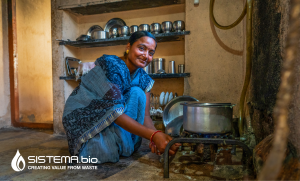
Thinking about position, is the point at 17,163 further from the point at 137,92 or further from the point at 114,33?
the point at 114,33

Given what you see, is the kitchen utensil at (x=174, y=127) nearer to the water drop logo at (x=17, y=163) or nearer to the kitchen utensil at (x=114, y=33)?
the water drop logo at (x=17, y=163)

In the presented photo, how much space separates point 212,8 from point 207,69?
0.81 metres

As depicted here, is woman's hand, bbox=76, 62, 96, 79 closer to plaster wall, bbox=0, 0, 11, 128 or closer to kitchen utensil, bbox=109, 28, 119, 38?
kitchen utensil, bbox=109, 28, 119, 38

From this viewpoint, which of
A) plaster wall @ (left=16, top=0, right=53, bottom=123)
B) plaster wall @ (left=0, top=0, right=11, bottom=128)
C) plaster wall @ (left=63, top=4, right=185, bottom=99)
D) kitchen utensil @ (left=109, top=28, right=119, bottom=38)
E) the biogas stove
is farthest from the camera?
plaster wall @ (left=16, top=0, right=53, bottom=123)

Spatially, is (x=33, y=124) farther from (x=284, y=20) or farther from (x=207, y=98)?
(x=284, y=20)

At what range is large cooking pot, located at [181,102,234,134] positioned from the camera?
1.29 m

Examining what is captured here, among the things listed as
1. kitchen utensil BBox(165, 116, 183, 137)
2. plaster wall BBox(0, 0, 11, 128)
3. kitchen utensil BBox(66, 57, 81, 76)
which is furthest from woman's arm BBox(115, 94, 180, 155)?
plaster wall BBox(0, 0, 11, 128)

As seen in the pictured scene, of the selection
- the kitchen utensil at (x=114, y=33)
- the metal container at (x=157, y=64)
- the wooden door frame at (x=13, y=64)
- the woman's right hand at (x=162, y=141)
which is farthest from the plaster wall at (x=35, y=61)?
the woman's right hand at (x=162, y=141)

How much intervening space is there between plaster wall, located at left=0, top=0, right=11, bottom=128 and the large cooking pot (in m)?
4.11

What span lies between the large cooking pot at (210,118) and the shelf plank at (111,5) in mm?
2492

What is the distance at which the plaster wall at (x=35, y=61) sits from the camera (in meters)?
4.20

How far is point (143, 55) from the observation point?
190 cm

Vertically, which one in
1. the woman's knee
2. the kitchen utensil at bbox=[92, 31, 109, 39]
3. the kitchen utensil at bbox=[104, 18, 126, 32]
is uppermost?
the kitchen utensil at bbox=[104, 18, 126, 32]

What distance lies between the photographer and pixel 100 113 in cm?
168
